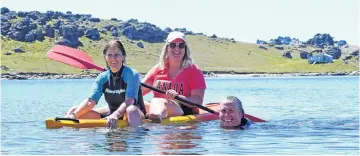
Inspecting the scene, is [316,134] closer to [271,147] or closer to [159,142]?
[271,147]

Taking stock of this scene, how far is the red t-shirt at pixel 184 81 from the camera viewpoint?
14.4 metres

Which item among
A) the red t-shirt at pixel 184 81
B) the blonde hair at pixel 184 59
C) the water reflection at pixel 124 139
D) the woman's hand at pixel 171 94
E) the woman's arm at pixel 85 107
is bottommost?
the water reflection at pixel 124 139

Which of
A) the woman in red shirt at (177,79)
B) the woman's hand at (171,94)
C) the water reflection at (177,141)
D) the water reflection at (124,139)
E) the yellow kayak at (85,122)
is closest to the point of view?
the water reflection at (177,141)

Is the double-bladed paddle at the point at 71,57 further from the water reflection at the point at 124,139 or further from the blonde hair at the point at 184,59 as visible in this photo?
the water reflection at the point at 124,139

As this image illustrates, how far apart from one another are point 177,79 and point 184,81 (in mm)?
167

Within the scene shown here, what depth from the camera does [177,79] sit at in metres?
14.5

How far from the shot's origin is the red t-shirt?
1442cm

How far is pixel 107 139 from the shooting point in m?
11.4

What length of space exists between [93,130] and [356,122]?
6.78 metres

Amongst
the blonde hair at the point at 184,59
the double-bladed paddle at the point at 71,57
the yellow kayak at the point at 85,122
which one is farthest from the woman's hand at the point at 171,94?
the double-bladed paddle at the point at 71,57

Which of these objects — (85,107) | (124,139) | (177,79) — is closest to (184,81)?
(177,79)

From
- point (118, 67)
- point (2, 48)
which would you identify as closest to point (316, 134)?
point (118, 67)

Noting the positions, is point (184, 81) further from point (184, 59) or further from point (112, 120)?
point (112, 120)

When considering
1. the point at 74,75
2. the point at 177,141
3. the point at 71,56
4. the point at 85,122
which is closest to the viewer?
the point at 177,141
